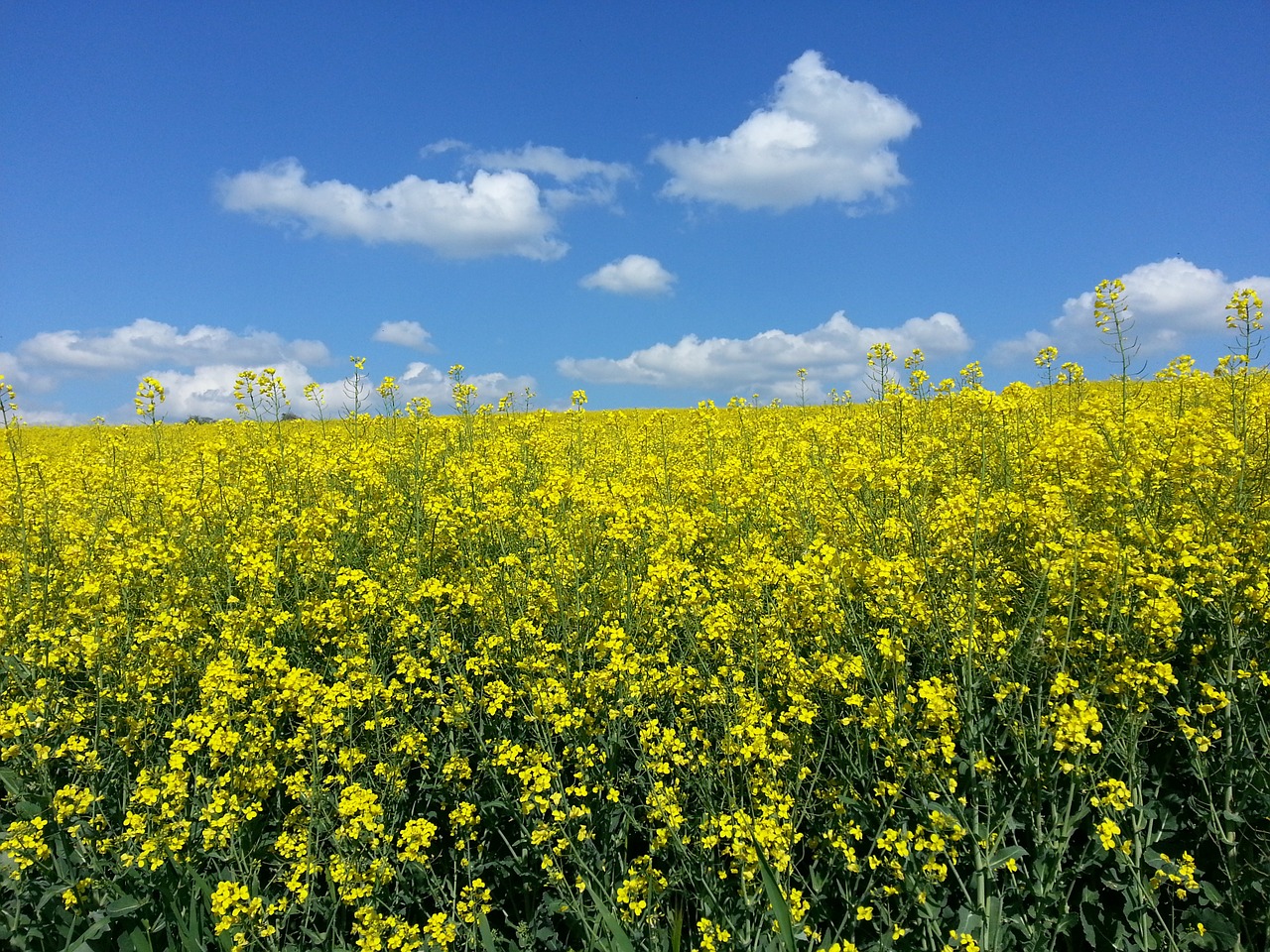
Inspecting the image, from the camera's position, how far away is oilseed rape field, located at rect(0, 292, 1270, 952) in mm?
2150

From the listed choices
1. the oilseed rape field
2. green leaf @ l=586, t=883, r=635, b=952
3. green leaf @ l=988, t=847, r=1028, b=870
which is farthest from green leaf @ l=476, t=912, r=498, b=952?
green leaf @ l=988, t=847, r=1028, b=870

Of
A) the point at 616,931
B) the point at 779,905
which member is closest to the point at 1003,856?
the point at 779,905

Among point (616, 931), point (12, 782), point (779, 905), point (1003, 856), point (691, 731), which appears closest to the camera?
point (779, 905)

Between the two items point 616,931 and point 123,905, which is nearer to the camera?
point 616,931

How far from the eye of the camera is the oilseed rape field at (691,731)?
2.15 m

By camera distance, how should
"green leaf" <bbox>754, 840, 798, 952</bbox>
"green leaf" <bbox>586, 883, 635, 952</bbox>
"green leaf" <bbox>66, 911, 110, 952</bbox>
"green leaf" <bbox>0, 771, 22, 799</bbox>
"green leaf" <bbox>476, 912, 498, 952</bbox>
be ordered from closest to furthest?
1. "green leaf" <bbox>754, 840, 798, 952</bbox>
2. "green leaf" <bbox>586, 883, 635, 952</bbox>
3. "green leaf" <bbox>476, 912, 498, 952</bbox>
4. "green leaf" <bbox>66, 911, 110, 952</bbox>
5. "green leaf" <bbox>0, 771, 22, 799</bbox>

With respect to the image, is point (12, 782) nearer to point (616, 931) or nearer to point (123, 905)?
point (123, 905)

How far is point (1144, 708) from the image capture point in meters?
2.10

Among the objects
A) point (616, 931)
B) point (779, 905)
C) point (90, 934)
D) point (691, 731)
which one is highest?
point (691, 731)

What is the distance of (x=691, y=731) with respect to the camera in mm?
2572

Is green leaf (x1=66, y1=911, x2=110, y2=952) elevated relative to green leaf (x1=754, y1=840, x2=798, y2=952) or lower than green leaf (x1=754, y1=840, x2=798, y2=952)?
lower

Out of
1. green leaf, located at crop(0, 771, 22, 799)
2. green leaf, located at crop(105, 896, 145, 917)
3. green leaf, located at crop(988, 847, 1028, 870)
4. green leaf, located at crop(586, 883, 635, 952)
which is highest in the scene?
green leaf, located at crop(0, 771, 22, 799)

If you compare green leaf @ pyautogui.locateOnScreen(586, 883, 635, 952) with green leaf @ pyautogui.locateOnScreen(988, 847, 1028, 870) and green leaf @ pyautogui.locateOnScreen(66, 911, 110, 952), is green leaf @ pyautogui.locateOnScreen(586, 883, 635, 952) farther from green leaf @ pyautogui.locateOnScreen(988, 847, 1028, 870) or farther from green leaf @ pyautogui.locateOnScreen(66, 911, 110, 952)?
green leaf @ pyautogui.locateOnScreen(66, 911, 110, 952)

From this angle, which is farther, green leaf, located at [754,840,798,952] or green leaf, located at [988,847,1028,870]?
green leaf, located at [988,847,1028,870]
